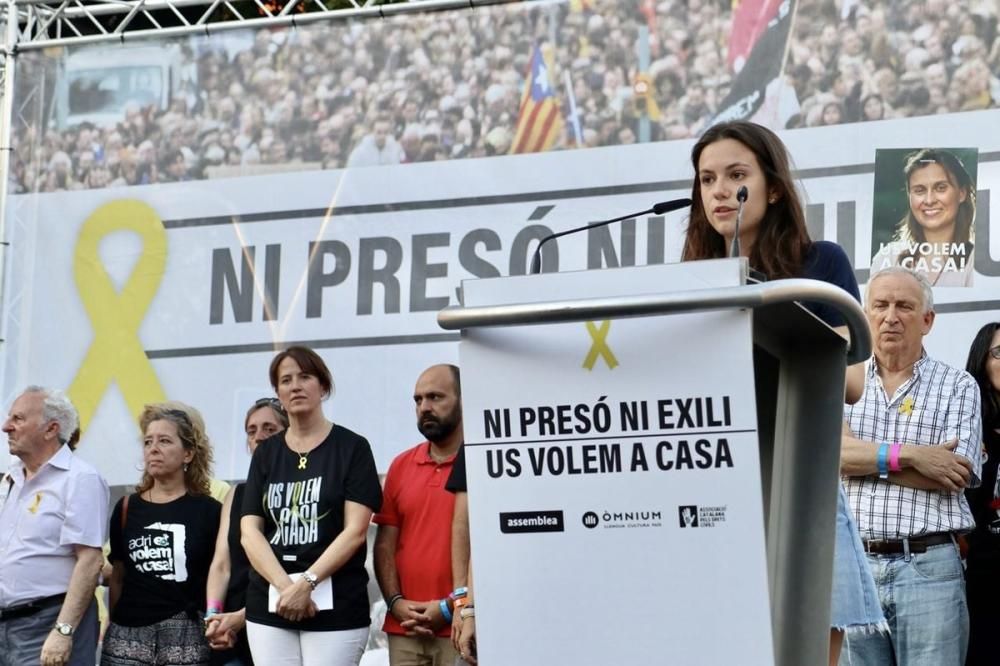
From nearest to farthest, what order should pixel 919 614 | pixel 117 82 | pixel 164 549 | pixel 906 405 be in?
pixel 919 614 < pixel 906 405 < pixel 164 549 < pixel 117 82

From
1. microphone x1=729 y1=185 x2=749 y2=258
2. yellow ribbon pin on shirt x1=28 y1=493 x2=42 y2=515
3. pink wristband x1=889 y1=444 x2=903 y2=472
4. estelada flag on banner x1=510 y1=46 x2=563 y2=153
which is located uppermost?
estelada flag on banner x1=510 y1=46 x2=563 y2=153

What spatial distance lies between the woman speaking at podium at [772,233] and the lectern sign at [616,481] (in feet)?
1.78

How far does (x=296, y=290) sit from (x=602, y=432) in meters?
4.63

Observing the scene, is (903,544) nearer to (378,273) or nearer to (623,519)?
(623,519)

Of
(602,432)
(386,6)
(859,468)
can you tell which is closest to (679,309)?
(602,432)

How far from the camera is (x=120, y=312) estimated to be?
659 cm

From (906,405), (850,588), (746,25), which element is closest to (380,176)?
(746,25)

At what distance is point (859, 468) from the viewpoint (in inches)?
167

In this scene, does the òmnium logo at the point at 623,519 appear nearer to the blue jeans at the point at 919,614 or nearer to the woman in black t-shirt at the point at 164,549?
the blue jeans at the point at 919,614

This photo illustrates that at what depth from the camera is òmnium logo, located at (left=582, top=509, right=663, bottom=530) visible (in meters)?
1.81

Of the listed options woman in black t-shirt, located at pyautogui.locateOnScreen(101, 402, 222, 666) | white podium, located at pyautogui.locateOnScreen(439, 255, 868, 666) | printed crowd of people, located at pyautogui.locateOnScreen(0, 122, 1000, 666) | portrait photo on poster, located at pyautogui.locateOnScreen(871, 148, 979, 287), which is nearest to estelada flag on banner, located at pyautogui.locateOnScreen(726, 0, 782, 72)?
portrait photo on poster, located at pyautogui.locateOnScreen(871, 148, 979, 287)

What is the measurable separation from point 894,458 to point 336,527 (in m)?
1.95

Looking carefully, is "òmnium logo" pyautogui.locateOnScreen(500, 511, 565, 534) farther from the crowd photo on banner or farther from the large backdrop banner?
the large backdrop banner

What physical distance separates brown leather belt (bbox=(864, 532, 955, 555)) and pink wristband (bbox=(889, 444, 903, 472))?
0.21 meters
